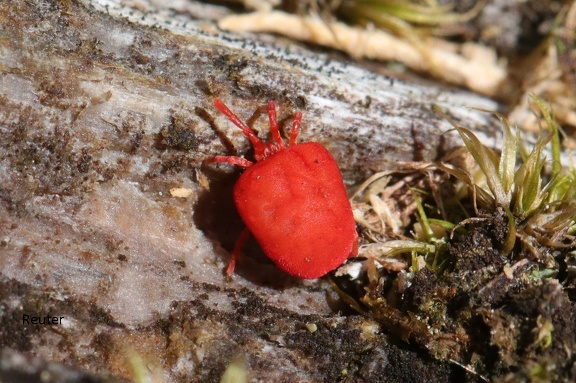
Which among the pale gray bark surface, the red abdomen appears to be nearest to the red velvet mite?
the red abdomen

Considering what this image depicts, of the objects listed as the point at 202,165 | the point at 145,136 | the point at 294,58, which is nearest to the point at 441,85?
the point at 294,58

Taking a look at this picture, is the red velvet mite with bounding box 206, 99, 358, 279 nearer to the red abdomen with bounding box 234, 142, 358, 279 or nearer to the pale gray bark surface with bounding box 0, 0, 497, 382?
the red abdomen with bounding box 234, 142, 358, 279

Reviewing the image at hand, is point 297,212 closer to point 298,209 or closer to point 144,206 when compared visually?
point 298,209

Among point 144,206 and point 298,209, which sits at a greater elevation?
point 298,209

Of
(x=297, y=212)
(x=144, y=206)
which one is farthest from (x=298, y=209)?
(x=144, y=206)

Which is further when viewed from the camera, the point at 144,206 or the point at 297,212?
the point at 144,206

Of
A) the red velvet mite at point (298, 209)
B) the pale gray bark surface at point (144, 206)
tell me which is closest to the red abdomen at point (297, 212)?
the red velvet mite at point (298, 209)

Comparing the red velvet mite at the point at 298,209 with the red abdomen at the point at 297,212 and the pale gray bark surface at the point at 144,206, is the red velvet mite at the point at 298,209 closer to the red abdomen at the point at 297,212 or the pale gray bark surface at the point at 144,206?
the red abdomen at the point at 297,212
